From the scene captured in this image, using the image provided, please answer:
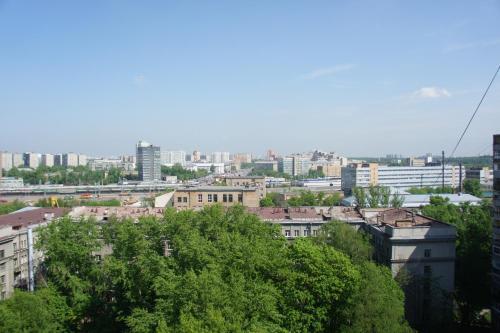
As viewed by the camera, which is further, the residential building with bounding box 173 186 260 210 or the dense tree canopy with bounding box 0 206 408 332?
the residential building with bounding box 173 186 260 210

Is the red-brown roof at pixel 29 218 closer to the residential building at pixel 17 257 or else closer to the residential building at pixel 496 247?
the residential building at pixel 17 257

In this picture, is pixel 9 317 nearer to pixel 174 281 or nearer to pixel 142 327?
pixel 142 327

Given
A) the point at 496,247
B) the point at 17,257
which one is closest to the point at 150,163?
the point at 17,257

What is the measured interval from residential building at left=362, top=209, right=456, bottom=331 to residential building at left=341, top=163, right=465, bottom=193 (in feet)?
310

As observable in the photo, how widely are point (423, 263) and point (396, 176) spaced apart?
104 metres

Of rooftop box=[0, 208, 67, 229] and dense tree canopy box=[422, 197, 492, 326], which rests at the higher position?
rooftop box=[0, 208, 67, 229]

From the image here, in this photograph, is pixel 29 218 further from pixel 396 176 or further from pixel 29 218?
pixel 396 176

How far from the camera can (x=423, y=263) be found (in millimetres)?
28891

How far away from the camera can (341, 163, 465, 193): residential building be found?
12331 centimetres

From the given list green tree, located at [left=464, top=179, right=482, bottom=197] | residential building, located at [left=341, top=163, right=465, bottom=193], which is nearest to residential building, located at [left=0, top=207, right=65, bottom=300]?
green tree, located at [left=464, top=179, right=482, bottom=197]

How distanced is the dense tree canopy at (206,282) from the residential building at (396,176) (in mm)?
98288

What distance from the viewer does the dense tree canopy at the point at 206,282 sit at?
18297 mm

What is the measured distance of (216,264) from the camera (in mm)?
21172

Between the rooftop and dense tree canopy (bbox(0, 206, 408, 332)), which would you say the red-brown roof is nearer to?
the rooftop
